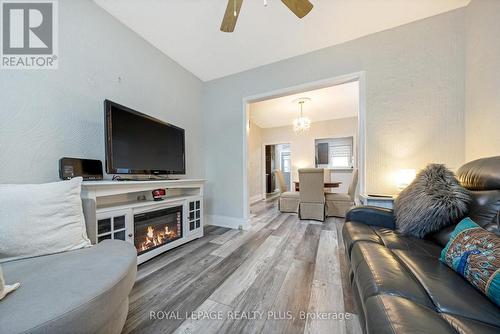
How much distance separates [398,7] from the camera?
1707mm

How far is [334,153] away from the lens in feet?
17.1

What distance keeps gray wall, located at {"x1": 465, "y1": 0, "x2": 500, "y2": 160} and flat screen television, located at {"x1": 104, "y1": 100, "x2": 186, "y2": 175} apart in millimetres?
3126

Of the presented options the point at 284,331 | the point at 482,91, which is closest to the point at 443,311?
the point at 284,331

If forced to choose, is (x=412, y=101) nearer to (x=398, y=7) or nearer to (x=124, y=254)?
(x=398, y=7)

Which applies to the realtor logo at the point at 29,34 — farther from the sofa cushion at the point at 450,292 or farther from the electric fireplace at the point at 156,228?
the sofa cushion at the point at 450,292

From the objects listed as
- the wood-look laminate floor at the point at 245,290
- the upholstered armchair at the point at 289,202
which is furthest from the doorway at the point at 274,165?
the wood-look laminate floor at the point at 245,290

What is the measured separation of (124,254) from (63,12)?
2107 mm

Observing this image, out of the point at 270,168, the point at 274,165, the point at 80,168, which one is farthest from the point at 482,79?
the point at 274,165

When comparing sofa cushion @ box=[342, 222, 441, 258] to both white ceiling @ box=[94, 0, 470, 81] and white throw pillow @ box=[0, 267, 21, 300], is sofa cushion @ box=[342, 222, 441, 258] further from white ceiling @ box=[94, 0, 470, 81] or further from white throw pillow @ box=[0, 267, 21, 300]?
white ceiling @ box=[94, 0, 470, 81]

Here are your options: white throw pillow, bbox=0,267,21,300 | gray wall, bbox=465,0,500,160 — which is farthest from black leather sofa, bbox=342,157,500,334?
white throw pillow, bbox=0,267,21,300

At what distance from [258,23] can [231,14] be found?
656mm

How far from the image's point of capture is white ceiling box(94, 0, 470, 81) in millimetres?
Answer: 1683

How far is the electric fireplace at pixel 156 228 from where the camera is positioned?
5.44 ft

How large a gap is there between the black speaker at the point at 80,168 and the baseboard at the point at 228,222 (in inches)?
68.9
